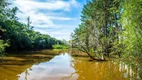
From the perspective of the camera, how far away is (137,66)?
7328 millimetres

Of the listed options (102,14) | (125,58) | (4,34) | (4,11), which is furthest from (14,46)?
(125,58)

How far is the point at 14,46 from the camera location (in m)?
44.1

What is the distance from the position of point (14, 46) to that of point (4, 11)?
28549 mm

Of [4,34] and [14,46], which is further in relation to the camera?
[14,46]

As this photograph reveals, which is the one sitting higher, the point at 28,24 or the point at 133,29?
the point at 28,24

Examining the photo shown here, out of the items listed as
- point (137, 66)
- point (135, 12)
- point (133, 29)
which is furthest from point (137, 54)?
point (135, 12)

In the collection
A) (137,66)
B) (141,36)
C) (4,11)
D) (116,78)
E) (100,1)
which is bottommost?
(116,78)

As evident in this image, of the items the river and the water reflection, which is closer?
the river

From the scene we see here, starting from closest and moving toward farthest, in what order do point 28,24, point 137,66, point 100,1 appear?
point 137,66 → point 100,1 → point 28,24

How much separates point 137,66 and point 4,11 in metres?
12.2

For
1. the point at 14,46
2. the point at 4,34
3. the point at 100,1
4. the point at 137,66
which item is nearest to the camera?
the point at 137,66

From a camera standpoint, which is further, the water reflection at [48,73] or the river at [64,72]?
the water reflection at [48,73]

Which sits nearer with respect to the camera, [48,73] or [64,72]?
[48,73]

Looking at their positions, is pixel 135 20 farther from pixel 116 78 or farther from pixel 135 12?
pixel 116 78
